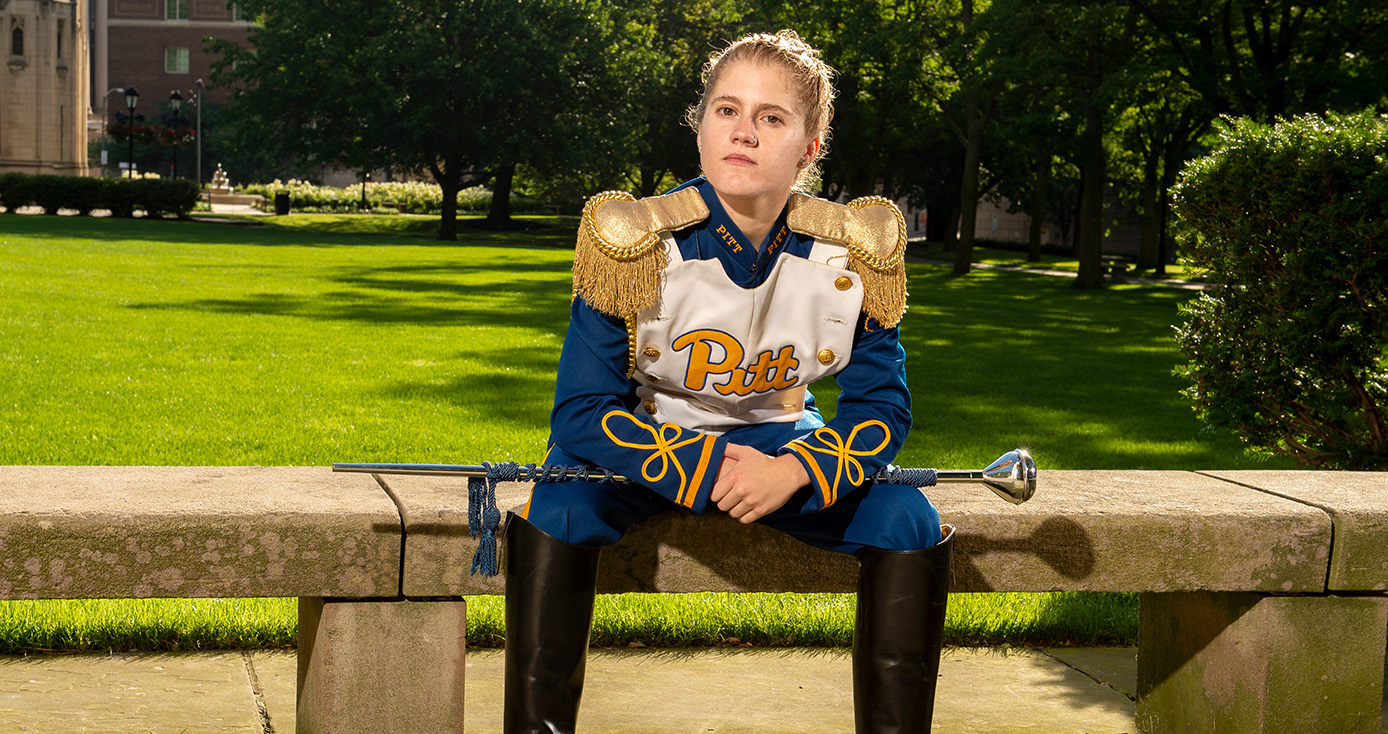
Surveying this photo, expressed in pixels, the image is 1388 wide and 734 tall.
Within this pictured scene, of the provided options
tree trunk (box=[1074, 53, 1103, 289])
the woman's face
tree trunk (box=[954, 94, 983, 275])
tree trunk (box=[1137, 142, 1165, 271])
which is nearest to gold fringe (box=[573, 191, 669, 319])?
the woman's face

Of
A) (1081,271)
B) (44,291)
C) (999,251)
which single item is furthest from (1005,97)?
(44,291)

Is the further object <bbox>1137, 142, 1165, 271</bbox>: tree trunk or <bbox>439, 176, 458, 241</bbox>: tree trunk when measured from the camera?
<bbox>439, 176, 458, 241</bbox>: tree trunk

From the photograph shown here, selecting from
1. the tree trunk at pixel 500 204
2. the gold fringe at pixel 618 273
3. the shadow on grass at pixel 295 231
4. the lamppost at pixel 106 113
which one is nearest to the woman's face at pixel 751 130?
the gold fringe at pixel 618 273

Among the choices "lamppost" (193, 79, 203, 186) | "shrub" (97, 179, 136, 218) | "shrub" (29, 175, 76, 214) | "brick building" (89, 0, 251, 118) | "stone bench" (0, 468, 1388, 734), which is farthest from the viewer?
"brick building" (89, 0, 251, 118)

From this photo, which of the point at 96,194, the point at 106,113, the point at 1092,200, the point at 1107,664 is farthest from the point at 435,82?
the point at 106,113

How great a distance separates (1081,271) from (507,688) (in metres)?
29.6

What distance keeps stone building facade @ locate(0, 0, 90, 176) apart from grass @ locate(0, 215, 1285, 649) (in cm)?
4058

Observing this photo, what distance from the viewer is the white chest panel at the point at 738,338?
9.29 feet

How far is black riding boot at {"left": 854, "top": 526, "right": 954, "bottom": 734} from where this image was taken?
262 cm

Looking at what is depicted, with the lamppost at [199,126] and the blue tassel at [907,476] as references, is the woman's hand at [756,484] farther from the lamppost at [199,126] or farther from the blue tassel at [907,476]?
the lamppost at [199,126]

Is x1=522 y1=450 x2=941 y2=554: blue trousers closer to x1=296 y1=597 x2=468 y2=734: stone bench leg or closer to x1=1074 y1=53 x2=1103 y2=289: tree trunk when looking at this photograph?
x1=296 y1=597 x2=468 y2=734: stone bench leg

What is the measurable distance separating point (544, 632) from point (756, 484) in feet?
1.68

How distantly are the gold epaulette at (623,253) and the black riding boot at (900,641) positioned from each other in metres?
0.74

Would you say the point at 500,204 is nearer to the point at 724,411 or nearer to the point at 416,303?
the point at 416,303
